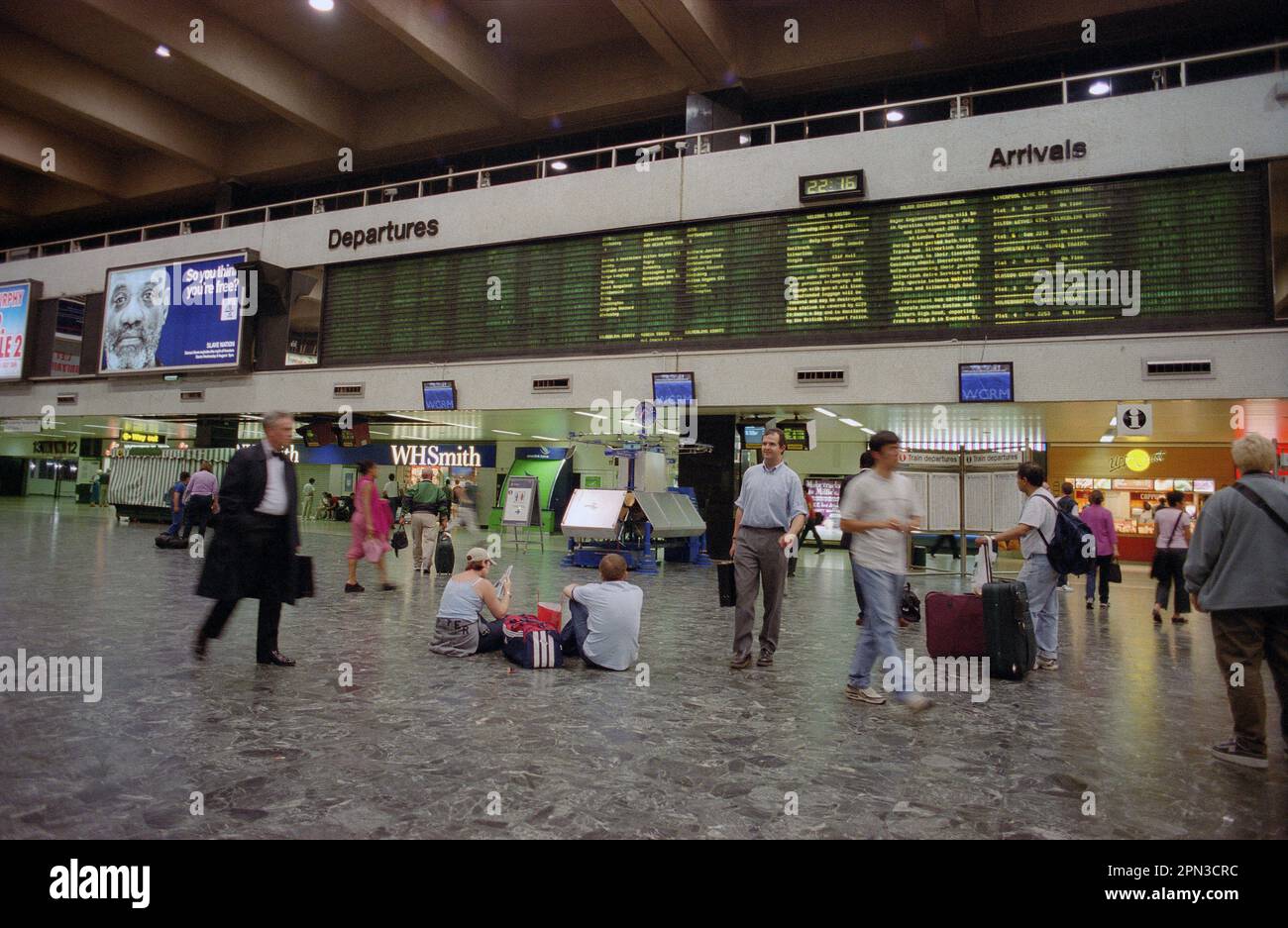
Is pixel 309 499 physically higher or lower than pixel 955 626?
higher

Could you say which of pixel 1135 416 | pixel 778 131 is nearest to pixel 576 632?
pixel 1135 416

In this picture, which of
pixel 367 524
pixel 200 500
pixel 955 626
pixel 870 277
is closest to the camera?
pixel 955 626

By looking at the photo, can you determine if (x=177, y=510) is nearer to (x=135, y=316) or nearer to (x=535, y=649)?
(x=135, y=316)

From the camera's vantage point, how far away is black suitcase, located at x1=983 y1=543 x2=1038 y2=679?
18.1ft

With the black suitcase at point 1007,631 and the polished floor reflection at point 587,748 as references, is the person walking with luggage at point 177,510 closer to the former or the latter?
the polished floor reflection at point 587,748

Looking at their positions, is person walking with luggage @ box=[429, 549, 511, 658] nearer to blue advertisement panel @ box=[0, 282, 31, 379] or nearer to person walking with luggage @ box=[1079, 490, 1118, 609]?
person walking with luggage @ box=[1079, 490, 1118, 609]

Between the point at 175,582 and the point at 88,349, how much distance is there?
13.7 meters

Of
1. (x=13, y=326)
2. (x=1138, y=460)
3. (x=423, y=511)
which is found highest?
(x=13, y=326)

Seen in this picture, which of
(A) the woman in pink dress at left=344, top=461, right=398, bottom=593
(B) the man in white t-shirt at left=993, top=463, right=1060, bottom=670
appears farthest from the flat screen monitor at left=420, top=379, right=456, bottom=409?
(B) the man in white t-shirt at left=993, top=463, right=1060, bottom=670

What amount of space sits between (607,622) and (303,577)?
2.33 meters

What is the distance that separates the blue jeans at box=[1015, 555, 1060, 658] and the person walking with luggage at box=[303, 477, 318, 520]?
28.1 metres

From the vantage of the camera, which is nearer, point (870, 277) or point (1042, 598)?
point (1042, 598)

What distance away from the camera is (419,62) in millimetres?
16797

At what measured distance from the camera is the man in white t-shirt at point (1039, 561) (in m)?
5.87
